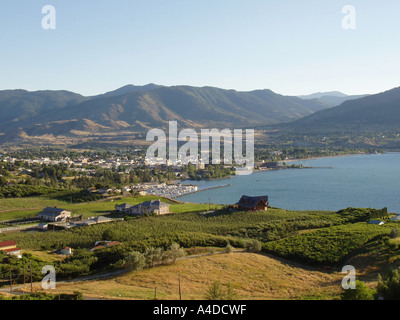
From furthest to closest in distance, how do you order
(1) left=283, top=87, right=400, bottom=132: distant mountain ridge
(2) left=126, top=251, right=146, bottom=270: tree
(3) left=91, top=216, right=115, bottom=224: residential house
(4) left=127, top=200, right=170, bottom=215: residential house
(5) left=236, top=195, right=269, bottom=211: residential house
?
1. (1) left=283, top=87, right=400, bottom=132: distant mountain ridge
2. (4) left=127, top=200, right=170, bottom=215: residential house
3. (5) left=236, top=195, right=269, bottom=211: residential house
4. (3) left=91, top=216, right=115, bottom=224: residential house
5. (2) left=126, top=251, right=146, bottom=270: tree

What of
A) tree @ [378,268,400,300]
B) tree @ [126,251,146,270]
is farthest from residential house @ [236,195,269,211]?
tree @ [378,268,400,300]

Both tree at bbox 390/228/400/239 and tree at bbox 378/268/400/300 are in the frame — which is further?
tree at bbox 390/228/400/239

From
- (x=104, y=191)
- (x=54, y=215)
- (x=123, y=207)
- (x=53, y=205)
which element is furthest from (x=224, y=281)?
(x=104, y=191)

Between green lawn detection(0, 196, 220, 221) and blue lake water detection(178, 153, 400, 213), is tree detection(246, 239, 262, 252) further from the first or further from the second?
blue lake water detection(178, 153, 400, 213)

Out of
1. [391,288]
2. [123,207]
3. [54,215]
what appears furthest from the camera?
[123,207]

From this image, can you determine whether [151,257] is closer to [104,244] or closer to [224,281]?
[224,281]
